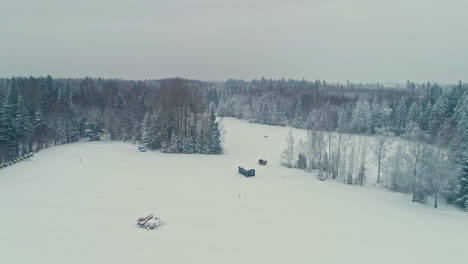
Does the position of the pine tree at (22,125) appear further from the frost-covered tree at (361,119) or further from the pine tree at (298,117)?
the frost-covered tree at (361,119)

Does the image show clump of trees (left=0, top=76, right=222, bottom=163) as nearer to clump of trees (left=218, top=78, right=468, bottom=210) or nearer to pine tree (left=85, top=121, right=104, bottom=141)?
pine tree (left=85, top=121, right=104, bottom=141)

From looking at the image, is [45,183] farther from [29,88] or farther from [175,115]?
[29,88]

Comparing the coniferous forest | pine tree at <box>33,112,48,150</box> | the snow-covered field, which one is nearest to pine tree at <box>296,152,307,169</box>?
the coniferous forest

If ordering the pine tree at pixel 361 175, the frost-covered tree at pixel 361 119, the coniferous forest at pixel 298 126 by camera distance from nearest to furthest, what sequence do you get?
1. the coniferous forest at pixel 298 126
2. the pine tree at pixel 361 175
3. the frost-covered tree at pixel 361 119

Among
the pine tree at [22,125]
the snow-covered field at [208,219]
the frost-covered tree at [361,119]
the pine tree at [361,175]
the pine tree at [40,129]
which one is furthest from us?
the frost-covered tree at [361,119]

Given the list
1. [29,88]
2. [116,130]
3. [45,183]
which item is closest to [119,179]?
[45,183]

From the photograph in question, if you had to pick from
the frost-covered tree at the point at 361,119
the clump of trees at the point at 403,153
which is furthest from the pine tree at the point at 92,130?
the frost-covered tree at the point at 361,119

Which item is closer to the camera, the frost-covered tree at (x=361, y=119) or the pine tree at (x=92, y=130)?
the pine tree at (x=92, y=130)
